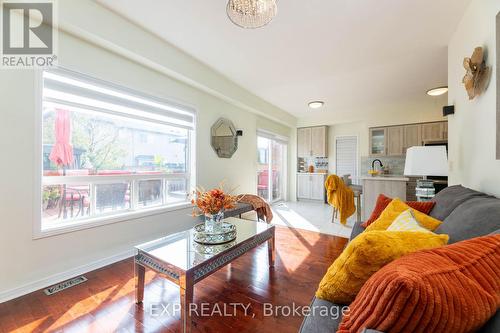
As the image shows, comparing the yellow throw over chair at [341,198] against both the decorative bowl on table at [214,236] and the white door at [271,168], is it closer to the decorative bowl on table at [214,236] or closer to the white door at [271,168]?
the white door at [271,168]

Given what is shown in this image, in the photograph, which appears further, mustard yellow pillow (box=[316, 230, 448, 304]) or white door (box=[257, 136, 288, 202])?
white door (box=[257, 136, 288, 202])

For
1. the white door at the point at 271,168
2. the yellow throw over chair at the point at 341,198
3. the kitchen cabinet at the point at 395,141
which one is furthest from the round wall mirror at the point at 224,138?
the kitchen cabinet at the point at 395,141

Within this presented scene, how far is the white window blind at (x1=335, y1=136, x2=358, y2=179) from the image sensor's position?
6102 mm

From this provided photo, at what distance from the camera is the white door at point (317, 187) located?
6.21 m

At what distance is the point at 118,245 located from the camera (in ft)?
8.13

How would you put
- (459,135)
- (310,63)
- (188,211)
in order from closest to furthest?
1. (459,135)
2. (310,63)
3. (188,211)

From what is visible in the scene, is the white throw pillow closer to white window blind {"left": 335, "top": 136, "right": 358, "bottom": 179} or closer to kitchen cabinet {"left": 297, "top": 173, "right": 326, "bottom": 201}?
kitchen cabinet {"left": 297, "top": 173, "right": 326, "bottom": 201}

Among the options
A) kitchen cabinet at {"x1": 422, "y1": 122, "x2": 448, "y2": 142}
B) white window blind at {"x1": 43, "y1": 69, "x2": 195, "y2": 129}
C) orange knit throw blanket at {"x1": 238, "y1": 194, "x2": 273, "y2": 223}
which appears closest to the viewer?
white window blind at {"x1": 43, "y1": 69, "x2": 195, "y2": 129}

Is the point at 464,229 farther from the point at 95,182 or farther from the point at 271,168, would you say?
the point at 271,168

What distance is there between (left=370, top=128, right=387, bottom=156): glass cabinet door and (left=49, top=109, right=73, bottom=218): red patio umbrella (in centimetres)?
605

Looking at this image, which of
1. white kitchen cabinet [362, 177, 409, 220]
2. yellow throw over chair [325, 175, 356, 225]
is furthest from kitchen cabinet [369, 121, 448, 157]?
yellow throw over chair [325, 175, 356, 225]

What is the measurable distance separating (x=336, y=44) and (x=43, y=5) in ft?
9.69

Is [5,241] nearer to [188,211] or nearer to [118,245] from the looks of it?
[118,245]

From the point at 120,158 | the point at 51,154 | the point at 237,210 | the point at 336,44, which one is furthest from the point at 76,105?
the point at 336,44
